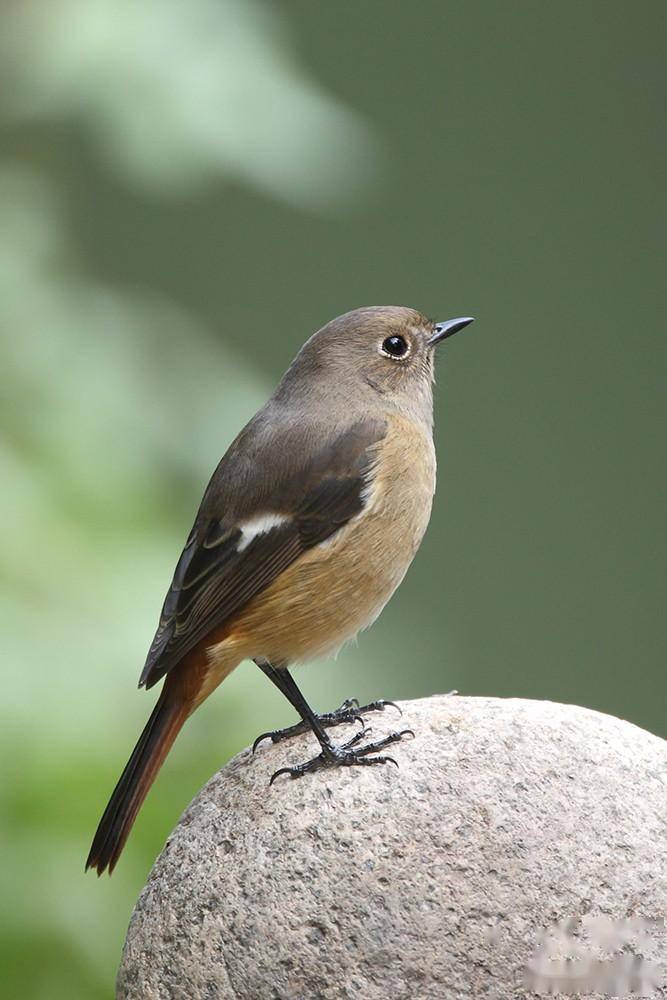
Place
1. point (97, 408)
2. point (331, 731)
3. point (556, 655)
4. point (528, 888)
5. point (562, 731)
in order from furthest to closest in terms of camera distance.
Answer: point (556, 655) → point (97, 408) → point (331, 731) → point (562, 731) → point (528, 888)

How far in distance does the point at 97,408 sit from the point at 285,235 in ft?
13.9

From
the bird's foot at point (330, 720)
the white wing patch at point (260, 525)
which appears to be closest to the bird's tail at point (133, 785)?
the bird's foot at point (330, 720)

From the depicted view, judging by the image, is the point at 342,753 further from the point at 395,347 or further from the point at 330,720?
the point at 395,347

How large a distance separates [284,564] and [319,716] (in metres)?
0.37

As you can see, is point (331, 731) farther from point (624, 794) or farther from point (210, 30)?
point (210, 30)

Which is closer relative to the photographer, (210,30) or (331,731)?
(331,731)

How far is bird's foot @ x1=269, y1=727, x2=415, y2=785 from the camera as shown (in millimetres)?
3311

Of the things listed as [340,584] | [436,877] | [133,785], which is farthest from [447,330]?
[436,877]

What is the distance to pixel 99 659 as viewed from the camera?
3.61 meters

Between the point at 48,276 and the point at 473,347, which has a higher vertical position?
the point at 473,347

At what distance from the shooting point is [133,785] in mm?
3416

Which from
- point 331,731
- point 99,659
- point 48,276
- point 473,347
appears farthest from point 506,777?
point 473,347

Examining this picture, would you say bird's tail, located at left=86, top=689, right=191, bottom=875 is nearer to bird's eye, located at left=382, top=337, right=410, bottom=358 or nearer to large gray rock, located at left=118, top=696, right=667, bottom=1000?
large gray rock, located at left=118, top=696, right=667, bottom=1000

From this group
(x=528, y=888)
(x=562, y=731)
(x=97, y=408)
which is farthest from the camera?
(x=97, y=408)
